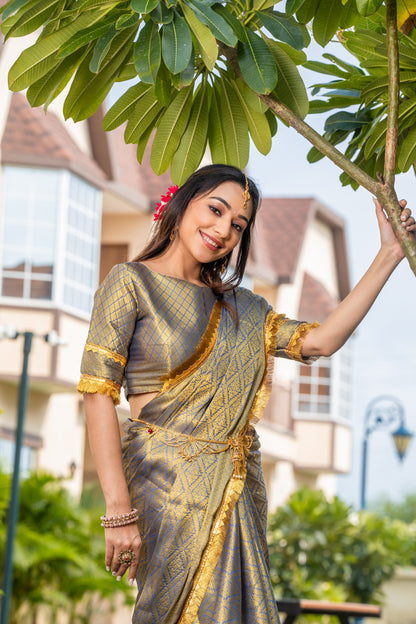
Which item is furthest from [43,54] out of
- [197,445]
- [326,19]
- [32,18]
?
[197,445]

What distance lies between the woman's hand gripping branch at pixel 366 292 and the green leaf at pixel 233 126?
596mm

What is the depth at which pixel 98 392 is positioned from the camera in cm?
266

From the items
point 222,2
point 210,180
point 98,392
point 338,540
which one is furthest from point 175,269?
point 338,540

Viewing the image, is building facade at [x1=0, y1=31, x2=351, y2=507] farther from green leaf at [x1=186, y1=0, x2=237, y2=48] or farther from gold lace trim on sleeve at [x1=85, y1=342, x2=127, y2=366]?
green leaf at [x1=186, y1=0, x2=237, y2=48]

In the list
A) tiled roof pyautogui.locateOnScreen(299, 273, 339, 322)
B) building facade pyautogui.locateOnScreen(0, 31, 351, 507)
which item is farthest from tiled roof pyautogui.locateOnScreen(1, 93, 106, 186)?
tiled roof pyautogui.locateOnScreen(299, 273, 339, 322)

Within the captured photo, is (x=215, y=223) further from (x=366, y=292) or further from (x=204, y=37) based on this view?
(x=204, y=37)

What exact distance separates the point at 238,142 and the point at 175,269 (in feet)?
1.57

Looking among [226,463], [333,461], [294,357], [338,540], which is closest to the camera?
[226,463]

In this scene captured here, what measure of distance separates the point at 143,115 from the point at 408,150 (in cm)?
80

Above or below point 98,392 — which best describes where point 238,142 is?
above

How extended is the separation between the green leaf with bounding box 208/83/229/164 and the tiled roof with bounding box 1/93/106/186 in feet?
38.2

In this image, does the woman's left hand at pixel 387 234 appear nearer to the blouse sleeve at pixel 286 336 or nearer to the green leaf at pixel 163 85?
the blouse sleeve at pixel 286 336

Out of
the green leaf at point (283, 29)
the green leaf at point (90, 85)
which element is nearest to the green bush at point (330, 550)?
the green leaf at point (90, 85)

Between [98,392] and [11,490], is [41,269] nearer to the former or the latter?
[11,490]
